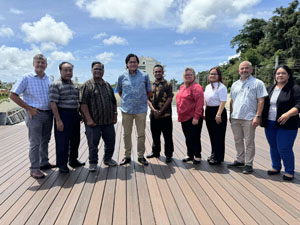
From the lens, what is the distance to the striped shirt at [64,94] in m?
2.46

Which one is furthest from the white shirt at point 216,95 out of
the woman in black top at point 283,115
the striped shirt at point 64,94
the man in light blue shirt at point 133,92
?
the striped shirt at point 64,94

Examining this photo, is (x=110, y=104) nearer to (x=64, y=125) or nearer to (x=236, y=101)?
(x=64, y=125)

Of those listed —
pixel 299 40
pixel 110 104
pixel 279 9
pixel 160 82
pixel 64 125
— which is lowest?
pixel 64 125

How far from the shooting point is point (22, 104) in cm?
231

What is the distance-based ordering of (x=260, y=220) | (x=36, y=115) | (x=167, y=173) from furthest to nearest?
1. (x=167, y=173)
2. (x=36, y=115)
3. (x=260, y=220)

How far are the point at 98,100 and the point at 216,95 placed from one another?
1.57 metres

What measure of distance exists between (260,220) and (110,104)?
80.5 inches

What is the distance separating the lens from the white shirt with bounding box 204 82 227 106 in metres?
2.76

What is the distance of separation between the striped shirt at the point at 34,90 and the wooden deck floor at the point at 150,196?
93 centimetres

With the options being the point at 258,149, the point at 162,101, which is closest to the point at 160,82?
the point at 162,101

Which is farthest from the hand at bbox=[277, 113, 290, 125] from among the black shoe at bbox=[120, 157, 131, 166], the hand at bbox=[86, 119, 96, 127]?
the hand at bbox=[86, 119, 96, 127]

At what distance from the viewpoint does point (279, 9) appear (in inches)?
1053

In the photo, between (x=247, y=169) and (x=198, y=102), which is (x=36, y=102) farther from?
(x=247, y=169)

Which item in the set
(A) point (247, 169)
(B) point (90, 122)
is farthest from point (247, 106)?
(B) point (90, 122)
